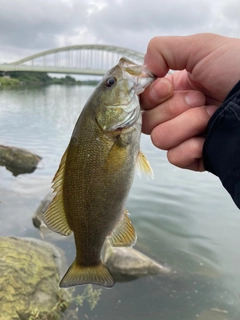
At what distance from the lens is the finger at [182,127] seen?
2529 mm

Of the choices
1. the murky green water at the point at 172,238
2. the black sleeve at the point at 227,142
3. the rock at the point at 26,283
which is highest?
the black sleeve at the point at 227,142

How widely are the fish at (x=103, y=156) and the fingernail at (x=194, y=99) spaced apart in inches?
14.2

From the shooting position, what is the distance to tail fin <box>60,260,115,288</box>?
2.62 metres

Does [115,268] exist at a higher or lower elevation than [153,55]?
lower

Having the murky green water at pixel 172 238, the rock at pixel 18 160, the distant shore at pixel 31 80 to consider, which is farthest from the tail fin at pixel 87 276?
the distant shore at pixel 31 80

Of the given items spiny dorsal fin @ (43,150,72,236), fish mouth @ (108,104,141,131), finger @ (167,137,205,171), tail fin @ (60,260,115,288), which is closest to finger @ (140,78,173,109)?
fish mouth @ (108,104,141,131)

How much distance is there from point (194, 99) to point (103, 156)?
90cm

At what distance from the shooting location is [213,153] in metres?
2.37

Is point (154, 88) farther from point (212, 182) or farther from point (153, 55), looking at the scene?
point (212, 182)

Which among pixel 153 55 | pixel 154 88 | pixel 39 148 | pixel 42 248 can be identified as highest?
pixel 153 55

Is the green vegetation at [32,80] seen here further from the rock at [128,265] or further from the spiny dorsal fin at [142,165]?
the spiny dorsal fin at [142,165]

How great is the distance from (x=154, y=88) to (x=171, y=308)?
4.70m

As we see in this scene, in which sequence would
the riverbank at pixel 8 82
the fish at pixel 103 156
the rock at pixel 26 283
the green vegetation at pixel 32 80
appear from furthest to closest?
the green vegetation at pixel 32 80, the riverbank at pixel 8 82, the rock at pixel 26 283, the fish at pixel 103 156

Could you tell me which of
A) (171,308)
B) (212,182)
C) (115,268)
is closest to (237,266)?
(171,308)
